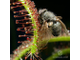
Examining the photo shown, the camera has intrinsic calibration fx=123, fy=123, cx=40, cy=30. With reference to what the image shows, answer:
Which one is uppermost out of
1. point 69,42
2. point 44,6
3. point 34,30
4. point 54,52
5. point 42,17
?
point 44,6

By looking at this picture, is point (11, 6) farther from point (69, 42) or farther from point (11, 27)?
point (69, 42)

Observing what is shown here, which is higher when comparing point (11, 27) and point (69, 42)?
point (11, 27)

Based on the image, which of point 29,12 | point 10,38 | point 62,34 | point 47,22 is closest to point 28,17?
point 29,12

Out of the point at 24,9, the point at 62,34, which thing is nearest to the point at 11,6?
the point at 24,9

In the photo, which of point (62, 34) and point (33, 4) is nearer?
point (33, 4)

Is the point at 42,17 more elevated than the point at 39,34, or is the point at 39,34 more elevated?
the point at 42,17

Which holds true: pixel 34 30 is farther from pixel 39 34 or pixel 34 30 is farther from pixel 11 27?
pixel 11 27

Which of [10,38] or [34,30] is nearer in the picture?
[34,30]

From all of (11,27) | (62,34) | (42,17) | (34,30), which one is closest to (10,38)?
(11,27)

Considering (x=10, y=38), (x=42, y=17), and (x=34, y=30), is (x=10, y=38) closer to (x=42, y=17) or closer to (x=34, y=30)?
(x=34, y=30)
